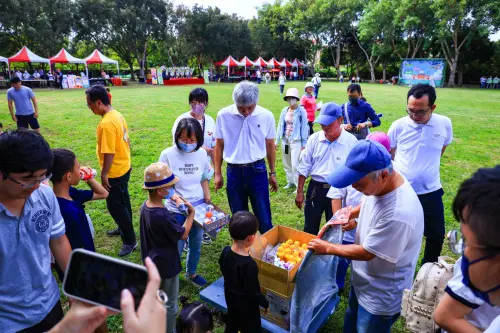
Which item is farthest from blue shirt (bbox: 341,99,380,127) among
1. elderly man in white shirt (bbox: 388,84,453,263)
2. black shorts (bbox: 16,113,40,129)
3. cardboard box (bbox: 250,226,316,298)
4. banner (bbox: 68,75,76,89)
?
banner (bbox: 68,75,76,89)

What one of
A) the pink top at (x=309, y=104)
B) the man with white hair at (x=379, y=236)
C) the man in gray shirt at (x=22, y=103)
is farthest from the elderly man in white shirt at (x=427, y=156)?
the man in gray shirt at (x=22, y=103)

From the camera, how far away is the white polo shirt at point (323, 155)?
3.72 m

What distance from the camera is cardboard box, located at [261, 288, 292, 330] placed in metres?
2.98

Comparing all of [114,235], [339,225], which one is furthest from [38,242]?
[114,235]

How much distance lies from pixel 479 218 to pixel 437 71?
43.0m

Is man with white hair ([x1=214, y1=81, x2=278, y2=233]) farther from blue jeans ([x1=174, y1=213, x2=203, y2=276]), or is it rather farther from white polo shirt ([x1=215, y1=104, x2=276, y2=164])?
blue jeans ([x1=174, y1=213, x2=203, y2=276])

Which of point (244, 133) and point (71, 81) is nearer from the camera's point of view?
point (244, 133)

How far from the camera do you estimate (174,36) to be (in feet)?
150

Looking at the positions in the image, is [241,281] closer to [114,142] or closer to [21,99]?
[114,142]

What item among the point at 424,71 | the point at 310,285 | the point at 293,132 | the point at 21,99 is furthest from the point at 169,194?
the point at 424,71

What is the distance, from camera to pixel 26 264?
1875 millimetres

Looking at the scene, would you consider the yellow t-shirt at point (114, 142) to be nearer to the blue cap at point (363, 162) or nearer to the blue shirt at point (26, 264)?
the blue shirt at point (26, 264)

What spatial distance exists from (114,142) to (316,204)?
269 centimetres

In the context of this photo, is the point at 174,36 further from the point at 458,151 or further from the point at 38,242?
the point at 38,242
